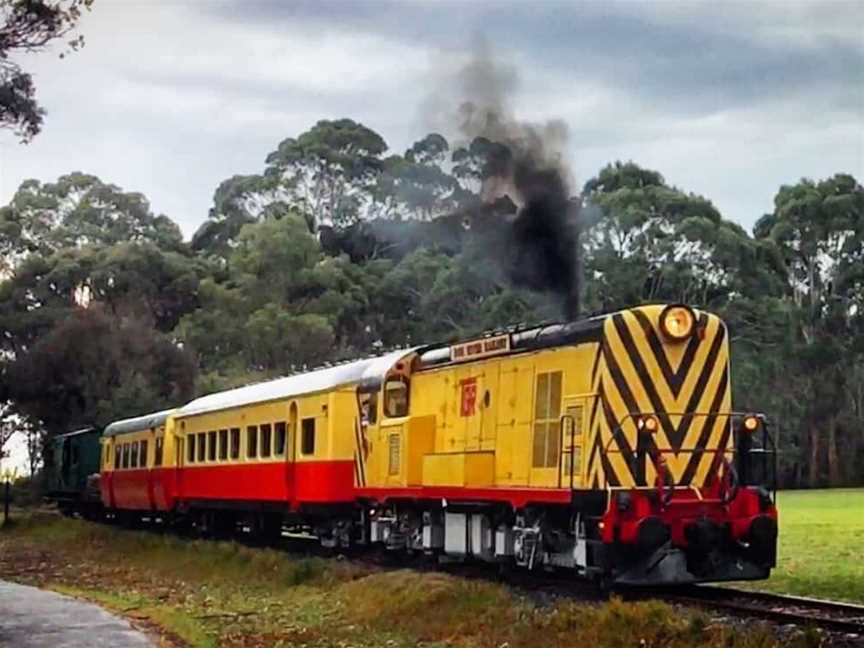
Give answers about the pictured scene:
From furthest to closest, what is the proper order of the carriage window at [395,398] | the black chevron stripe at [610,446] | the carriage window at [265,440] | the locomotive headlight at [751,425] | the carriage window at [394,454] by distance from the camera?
the carriage window at [265,440] < the carriage window at [395,398] < the carriage window at [394,454] < the locomotive headlight at [751,425] < the black chevron stripe at [610,446]

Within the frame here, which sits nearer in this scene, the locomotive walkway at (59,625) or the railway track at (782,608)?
the railway track at (782,608)

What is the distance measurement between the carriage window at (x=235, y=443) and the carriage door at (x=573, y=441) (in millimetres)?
13025

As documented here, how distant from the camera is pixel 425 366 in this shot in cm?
2184

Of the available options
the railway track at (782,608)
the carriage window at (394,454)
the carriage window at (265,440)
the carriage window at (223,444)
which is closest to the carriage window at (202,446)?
the carriage window at (223,444)

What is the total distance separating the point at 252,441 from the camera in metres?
28.0

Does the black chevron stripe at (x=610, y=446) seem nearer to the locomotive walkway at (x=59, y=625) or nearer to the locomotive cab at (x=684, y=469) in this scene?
the locomotive cab at (x=684, y=469)

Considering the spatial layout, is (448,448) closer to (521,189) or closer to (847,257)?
(521,189)

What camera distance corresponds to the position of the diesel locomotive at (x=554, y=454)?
15945 mm

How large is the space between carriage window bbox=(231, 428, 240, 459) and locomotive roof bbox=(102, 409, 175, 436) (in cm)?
598

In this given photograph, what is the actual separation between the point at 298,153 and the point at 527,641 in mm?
67534

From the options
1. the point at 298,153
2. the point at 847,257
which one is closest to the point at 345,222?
the point at 298,153

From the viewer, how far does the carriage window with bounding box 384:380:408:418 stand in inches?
875

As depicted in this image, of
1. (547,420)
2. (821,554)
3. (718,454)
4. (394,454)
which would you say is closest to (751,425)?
(718,454)

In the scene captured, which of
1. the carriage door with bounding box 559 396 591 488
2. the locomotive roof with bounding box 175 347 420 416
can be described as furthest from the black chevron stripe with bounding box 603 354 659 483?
the locomotive roof with bounding box 175 347 420 416
